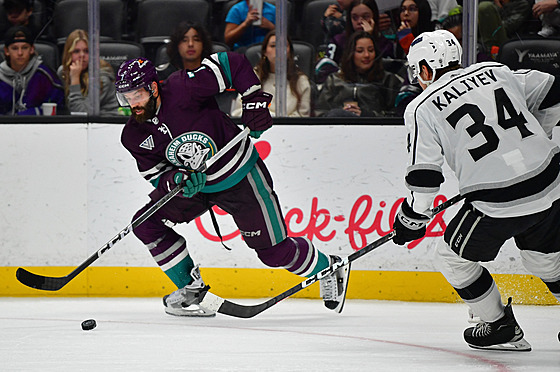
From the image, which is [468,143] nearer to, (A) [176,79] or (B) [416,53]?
(B) [416,53]

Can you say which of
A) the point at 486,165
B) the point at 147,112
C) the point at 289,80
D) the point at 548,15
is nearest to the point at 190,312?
the point at 147,112

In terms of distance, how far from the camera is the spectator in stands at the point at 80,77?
4.46m

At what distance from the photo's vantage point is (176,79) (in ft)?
12.0

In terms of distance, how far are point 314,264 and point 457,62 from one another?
125 centimetres

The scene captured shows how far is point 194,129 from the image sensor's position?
3.60m

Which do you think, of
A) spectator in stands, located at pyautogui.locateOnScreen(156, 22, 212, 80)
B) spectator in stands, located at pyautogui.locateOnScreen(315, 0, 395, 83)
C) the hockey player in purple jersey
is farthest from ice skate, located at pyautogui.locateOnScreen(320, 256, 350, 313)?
spectator in stands, located at pyautogui.locateOnScreen(156, 22, 212, 80)

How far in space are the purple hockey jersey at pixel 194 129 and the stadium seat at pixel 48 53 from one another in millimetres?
1119

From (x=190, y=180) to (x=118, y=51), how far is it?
127 centimetres

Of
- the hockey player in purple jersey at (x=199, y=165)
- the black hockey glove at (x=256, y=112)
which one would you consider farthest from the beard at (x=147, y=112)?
the black hockey glove at (x=256, y=112)

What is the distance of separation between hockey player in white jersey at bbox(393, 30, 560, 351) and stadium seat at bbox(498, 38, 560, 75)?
4.86 feet

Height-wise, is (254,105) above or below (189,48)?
below

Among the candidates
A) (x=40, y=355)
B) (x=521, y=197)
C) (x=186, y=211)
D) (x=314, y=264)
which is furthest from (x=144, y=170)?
(x=521, y=197)

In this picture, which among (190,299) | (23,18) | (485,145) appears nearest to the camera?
(485,145)

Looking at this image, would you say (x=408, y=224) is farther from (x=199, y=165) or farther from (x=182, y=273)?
(x=182, y=273)
